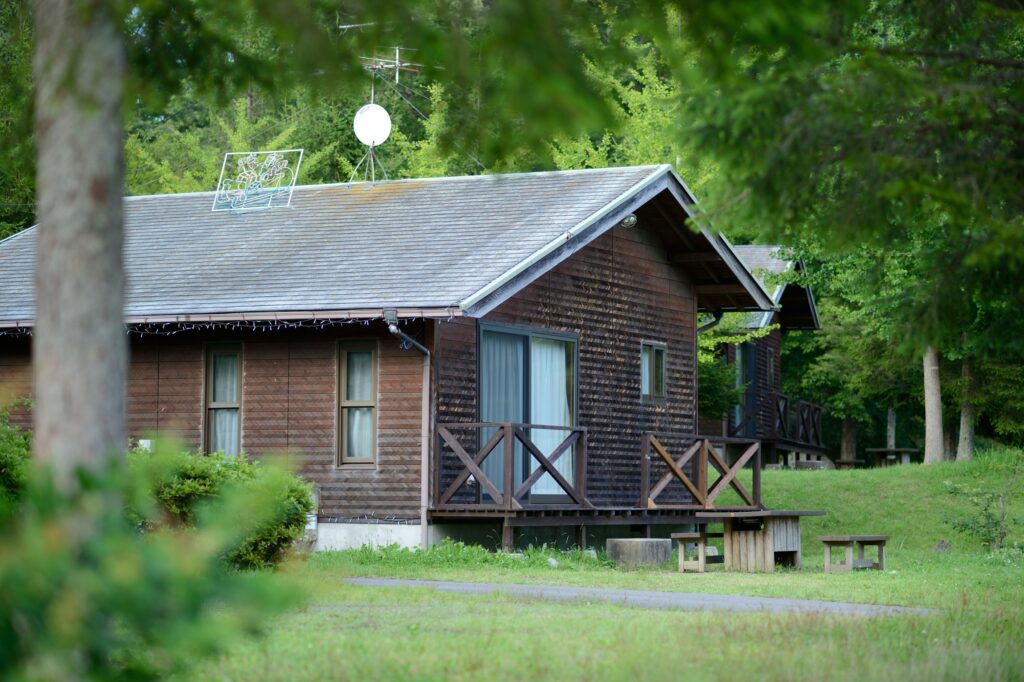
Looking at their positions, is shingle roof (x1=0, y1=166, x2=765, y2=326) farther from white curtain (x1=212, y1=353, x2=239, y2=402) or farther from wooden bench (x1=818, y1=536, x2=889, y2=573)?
wooden bench (x1=818, y1=536, x2=889, y2=573)

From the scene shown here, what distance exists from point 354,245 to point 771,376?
23136 mm

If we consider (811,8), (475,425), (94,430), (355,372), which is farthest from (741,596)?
(94,430)

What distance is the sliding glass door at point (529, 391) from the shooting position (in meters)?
20.8

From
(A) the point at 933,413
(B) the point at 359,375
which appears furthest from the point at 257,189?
(A) the point at 933,413

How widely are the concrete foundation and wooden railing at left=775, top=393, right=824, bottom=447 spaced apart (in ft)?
75.7

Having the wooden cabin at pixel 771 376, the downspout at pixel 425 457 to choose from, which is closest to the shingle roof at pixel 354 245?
the downspout at pixel 425 457

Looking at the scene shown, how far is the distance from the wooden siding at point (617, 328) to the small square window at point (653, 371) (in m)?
0.13

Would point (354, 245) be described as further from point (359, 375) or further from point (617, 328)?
point (617, 328)

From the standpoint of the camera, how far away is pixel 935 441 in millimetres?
35750

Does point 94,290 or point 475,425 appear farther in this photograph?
point 475,425

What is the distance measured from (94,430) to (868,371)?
119 feet

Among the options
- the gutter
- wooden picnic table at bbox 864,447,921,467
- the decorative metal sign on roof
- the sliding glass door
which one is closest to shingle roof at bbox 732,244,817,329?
the gutter

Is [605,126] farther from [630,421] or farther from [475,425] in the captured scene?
[630,421]

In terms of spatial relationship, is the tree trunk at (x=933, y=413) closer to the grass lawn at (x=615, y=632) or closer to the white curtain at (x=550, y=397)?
the white curtain at (x=550, y=397)
